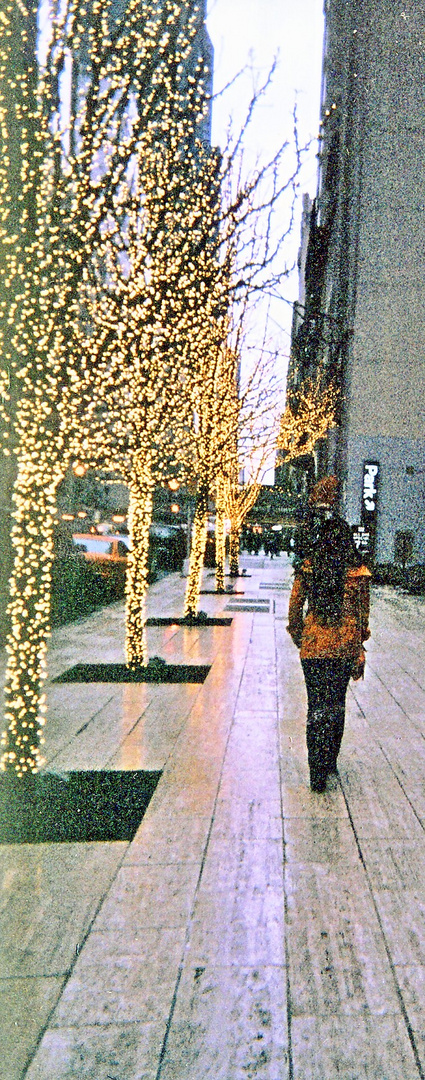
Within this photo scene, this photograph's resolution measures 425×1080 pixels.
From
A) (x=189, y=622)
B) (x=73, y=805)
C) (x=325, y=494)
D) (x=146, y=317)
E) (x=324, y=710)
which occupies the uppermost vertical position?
(x=146, y=317)

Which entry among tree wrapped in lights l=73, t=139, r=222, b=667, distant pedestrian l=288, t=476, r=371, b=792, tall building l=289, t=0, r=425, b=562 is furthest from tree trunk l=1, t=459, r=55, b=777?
tall building l=289, t=0, r=425, b=562

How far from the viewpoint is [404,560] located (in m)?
29.7

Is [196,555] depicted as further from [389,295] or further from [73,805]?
[389,295]

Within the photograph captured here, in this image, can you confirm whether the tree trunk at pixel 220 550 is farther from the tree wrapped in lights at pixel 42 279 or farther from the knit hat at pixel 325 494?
the tree wrapped in lights at pixel 42 279

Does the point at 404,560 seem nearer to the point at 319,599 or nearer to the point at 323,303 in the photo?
the point at 319,599

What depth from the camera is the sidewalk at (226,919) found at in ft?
9.81

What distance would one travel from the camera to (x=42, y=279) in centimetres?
585

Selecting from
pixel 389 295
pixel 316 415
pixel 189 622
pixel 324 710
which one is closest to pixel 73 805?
pixel 324 710


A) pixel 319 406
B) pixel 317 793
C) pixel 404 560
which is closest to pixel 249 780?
pixel 317 793

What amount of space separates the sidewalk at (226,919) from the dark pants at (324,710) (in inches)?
9.1

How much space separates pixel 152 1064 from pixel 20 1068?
444mm

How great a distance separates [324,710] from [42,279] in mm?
3501

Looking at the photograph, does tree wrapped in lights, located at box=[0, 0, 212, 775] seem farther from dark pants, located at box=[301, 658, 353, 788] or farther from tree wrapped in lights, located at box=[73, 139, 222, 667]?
dark pants, located at box=[301, 658, 353, 788]

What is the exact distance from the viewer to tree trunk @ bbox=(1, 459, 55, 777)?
5766 millimetres
